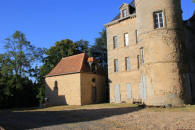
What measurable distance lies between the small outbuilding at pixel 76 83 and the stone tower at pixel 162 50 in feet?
27.3

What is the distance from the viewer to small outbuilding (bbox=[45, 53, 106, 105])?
23422 millimetres

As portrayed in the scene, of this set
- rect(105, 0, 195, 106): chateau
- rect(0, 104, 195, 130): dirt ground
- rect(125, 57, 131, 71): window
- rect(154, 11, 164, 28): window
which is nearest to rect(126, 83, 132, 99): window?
rect(125, 57, 131, 71): window

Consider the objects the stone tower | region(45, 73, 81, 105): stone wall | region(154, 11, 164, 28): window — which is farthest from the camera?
region(45, 73, 81, 105): stone wall

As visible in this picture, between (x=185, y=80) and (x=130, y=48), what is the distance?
794 centimetres

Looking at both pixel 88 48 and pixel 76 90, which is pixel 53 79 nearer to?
pixel 76 90

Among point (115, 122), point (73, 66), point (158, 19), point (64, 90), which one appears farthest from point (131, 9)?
point (115, 122)

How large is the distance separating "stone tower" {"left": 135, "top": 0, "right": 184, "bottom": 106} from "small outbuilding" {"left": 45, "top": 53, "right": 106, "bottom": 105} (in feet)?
27.3

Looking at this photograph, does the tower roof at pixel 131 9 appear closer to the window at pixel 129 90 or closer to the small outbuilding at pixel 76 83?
the small outbuilding at pixel 76 83

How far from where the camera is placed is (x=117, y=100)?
23.3m

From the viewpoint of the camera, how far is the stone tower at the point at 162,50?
16.4m

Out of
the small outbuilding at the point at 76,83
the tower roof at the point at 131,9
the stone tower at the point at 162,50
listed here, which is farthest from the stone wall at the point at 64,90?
the tower roof at the point at 131,9

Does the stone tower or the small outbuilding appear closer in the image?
the stone tower

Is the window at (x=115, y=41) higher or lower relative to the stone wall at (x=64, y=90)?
higher

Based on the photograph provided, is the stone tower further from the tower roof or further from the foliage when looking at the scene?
the foliage
